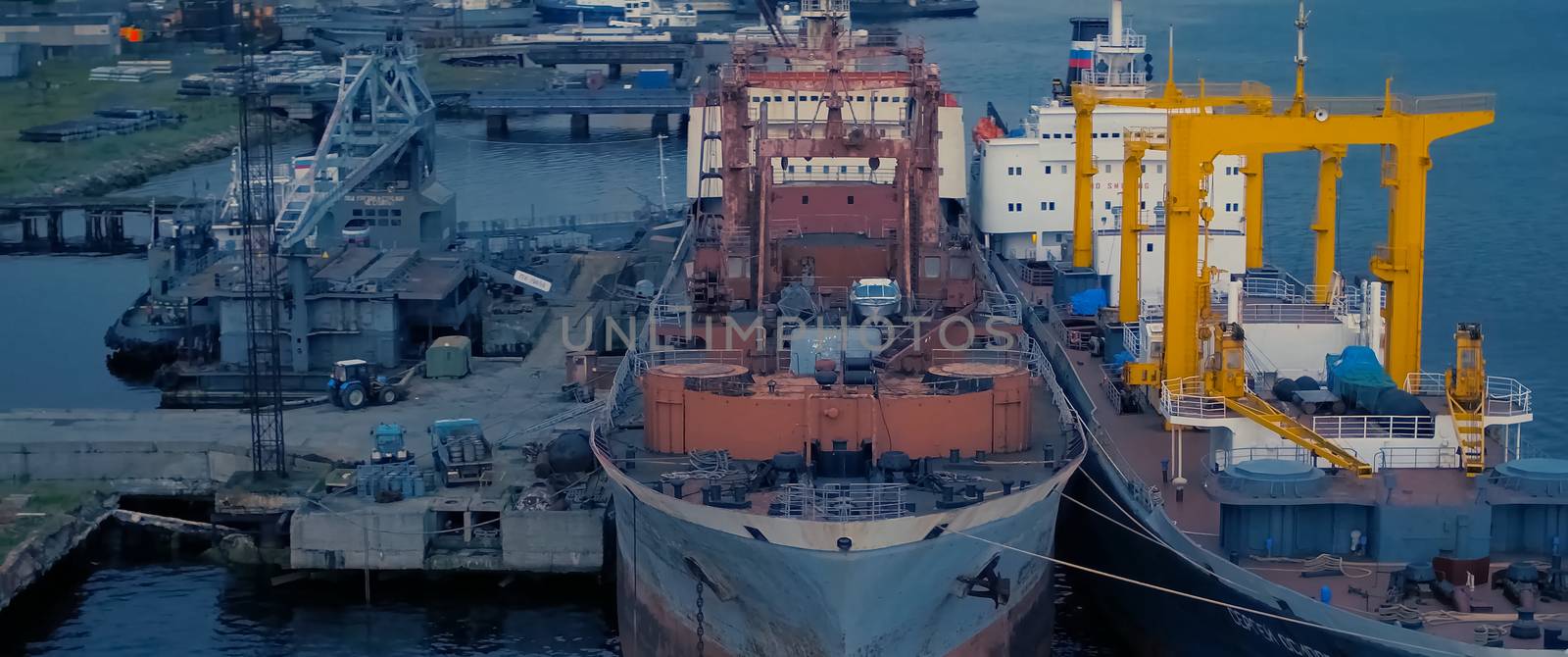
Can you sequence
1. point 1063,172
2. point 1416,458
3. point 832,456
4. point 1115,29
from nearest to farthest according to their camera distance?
1. point 832,456
2. point 1416,458
3. point 1063,172
4. point 1115,29

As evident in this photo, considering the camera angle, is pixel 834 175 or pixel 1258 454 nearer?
pixel 1258 454

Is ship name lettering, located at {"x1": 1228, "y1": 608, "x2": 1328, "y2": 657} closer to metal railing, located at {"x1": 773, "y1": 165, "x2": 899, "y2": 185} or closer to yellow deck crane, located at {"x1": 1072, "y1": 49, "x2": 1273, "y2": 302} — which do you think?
yellow deck crane, located at {"x1": 1072, "y1": 49, "x2": 1273, "y2": 302}

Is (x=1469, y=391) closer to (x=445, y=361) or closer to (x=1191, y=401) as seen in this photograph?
(x=1191, y=401)

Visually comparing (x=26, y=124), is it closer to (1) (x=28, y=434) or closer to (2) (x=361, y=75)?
(2) (x=361, y=75)

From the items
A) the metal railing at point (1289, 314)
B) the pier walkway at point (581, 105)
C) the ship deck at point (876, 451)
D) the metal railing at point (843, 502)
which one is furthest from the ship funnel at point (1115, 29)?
the pier walkway at point (581, 105)

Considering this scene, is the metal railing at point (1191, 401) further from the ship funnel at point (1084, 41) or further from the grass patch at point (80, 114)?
the grass patch at point (80, 114)

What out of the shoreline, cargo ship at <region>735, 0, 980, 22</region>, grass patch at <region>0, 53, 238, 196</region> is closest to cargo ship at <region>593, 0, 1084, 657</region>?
the shoreline

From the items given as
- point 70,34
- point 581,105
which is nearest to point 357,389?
point 581,105

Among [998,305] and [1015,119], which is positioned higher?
[1015,119]
